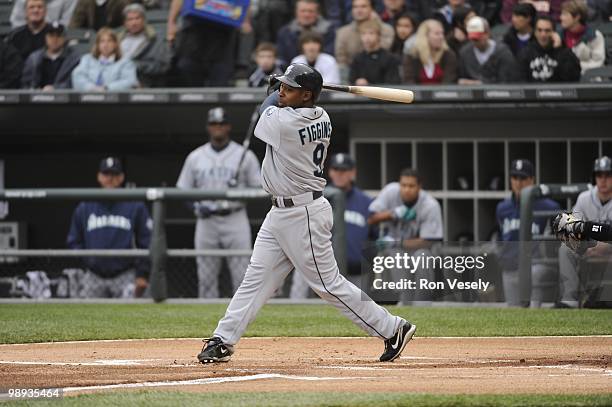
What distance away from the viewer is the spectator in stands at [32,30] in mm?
12711

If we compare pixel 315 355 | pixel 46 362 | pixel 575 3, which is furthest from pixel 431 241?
pixel 46 362

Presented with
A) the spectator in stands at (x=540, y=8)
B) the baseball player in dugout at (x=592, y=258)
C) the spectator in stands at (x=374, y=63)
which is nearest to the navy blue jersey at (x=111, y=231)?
the spectator in stands at (x=374, y=63)

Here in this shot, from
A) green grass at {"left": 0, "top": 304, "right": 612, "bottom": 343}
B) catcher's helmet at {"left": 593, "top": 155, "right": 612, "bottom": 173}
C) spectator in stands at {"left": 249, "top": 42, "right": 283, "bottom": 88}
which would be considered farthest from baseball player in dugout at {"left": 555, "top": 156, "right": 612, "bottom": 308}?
spectator in stands at {"left": 249, "top": 42, "right": 283, "bottom": 88}

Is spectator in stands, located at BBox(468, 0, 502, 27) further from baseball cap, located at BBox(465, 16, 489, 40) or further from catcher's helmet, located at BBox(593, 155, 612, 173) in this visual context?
catcher's helmet, located at BBox(593, 155, 612, 173)

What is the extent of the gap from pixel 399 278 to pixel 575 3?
3919 mm

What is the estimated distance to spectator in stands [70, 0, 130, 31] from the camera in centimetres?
1309

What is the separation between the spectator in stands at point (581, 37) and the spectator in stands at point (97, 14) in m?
4.79

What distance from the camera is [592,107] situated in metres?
11.2

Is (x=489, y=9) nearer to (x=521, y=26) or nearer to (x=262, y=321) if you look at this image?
(x=521, y=26)

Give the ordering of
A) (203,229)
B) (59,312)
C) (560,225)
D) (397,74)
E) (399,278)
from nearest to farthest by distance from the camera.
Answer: (560,225) → (399,278) → (59,312) → (203,229) → (397,74)

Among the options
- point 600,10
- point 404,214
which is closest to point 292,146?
point 404,214

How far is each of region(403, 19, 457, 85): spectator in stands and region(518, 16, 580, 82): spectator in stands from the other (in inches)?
27.1

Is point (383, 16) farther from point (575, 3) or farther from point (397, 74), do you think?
point (575, 3)

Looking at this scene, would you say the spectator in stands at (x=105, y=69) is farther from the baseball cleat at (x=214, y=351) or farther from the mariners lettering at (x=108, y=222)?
the baseball cleat at (x=214, y=351)
